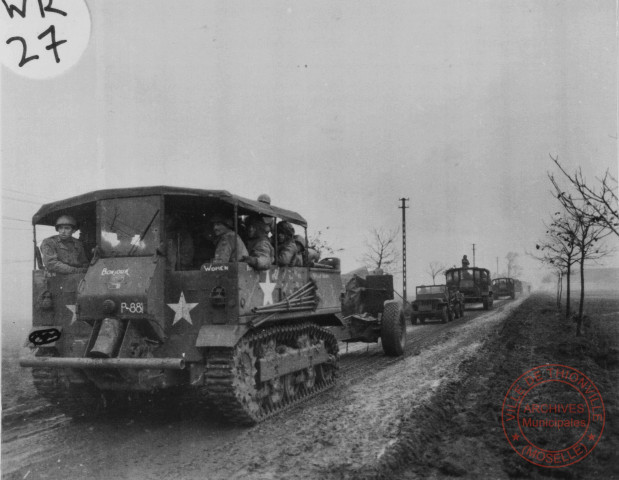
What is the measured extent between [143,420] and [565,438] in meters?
4.99

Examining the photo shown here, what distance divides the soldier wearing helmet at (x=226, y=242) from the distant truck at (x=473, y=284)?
2880 cm

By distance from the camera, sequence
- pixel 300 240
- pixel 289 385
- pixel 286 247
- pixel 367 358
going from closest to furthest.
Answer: pixel 289 385, pixel 286 247, pixel 300 240, pixel 367 358

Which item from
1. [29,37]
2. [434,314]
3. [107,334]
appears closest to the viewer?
[29,37]

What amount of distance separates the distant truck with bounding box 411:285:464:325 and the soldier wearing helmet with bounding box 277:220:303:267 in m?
17.4

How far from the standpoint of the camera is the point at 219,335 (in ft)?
21.7

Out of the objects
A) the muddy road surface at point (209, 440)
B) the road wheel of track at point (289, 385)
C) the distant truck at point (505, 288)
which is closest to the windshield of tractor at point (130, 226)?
the muddy road surface at point (209, 440)

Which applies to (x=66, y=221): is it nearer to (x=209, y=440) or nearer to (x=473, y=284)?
(x=209, y=440)

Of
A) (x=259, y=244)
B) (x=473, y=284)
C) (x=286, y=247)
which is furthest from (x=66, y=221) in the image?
(x=473, y=284)

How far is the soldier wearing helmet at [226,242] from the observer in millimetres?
7105

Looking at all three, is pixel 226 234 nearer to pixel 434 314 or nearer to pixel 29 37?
pixel 29 37

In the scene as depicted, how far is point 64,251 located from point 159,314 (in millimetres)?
1808

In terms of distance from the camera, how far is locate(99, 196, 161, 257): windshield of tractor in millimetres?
7059

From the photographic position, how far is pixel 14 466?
5609 millimetres

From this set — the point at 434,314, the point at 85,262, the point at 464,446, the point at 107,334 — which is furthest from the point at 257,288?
the point at 434,314
